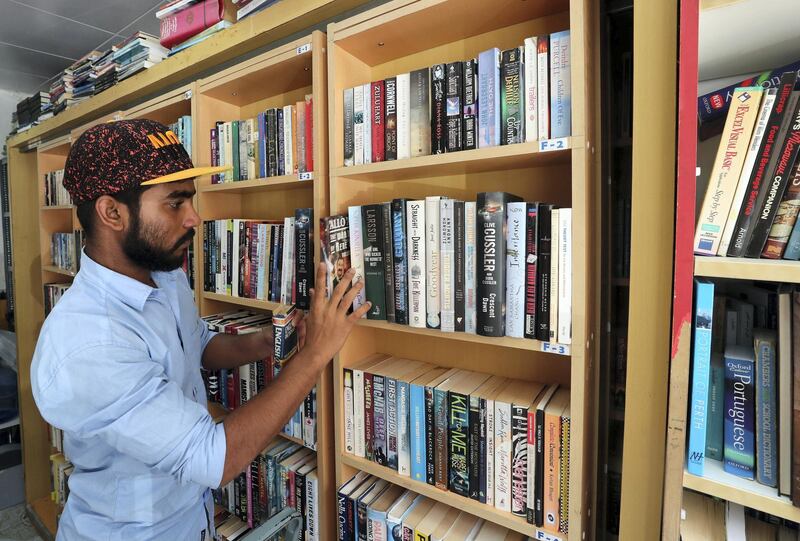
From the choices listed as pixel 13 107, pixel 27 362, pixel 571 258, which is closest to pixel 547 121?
pixel 571 258

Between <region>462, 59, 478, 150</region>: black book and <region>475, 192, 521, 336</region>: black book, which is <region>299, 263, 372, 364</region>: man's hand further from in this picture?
<region>462, 59, 478, 150</region>: black book

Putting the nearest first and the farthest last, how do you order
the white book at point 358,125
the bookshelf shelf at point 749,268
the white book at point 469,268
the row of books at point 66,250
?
1. the bookshelf shelf at point 749,268
2. the white book at point 469,268
3. the white book at point 358,125
4. the row of books at point 66,250

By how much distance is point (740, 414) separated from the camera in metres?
0.65

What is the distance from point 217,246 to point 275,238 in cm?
36

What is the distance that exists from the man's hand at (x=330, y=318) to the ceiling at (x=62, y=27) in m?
2.08

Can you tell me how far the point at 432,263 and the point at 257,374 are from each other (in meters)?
0.89

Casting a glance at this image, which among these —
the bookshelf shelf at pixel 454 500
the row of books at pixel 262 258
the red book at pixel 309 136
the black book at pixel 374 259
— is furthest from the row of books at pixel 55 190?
the bookshelf shelf at pixel 454 500

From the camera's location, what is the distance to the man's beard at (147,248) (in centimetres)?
104

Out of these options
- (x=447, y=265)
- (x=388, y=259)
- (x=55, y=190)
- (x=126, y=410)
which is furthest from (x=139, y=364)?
(x=55, y=190)

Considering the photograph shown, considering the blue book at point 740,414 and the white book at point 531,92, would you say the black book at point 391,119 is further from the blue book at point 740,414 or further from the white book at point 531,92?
the blue book at point 740,414

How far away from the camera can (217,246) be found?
1602mm

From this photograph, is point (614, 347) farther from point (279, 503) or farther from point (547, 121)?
point (279, 503)

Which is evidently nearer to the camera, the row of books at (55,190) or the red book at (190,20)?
the red book at (190,20)

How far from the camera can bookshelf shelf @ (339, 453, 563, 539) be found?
0.92 meters
